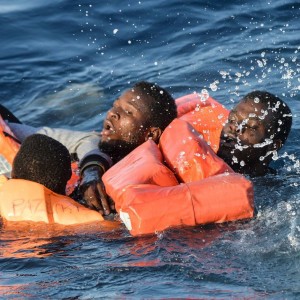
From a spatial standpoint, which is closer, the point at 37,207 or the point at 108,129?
the point at 37,207

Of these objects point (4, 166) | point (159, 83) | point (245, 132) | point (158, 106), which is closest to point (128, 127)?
point (158, 106)

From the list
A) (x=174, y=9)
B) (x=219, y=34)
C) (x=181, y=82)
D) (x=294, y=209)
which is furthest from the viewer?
(x=174, y=9)

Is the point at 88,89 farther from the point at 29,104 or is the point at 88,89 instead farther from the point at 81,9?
the point at 81,9

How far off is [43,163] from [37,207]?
0.34 meters

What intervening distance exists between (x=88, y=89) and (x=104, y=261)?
459 cm

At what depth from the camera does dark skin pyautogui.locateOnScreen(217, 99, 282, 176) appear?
689 centimetres

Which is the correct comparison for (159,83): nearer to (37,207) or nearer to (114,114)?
(114,114)

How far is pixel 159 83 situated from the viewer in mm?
9602

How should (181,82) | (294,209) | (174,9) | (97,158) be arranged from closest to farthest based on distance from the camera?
1. (294,209)
2. (97,158)
3. (181,82)
4. (174,9)

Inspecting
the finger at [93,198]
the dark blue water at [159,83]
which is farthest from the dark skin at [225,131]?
the finger at [93,198]

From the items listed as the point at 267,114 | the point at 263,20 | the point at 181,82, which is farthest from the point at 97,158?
the point at 263,20

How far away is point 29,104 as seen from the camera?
954 centimetres

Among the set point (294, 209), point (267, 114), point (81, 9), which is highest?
point (81, 9)

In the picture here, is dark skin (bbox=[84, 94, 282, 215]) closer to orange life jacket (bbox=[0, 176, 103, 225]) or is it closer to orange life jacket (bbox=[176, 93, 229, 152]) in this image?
orange life jacket (bbox=[176, 93, 229, 152])
